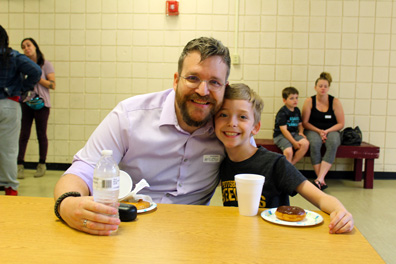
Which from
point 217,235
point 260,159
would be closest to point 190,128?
point 260,159

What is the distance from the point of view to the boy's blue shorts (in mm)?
4641

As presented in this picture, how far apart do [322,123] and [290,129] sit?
44 cm

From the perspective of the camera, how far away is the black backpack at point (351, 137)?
187 inches

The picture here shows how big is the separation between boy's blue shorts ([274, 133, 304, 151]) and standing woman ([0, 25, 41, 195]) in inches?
111

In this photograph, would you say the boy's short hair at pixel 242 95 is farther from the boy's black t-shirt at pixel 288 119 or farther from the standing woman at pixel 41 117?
the standing woman at pixel 41 117

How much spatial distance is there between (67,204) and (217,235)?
0.45 metres

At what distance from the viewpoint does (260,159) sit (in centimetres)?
165

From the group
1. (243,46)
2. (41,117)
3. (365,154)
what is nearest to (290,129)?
(365,154)

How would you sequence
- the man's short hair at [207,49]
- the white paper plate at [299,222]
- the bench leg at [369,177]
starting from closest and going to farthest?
the white paper plate at [299,222] < the man's short hair at [207,49] < the bench leg at [369,177]

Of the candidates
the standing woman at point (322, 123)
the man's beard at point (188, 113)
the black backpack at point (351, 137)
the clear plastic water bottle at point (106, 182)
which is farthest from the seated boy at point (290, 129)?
the clear plastic water bottle at point (106, 182)

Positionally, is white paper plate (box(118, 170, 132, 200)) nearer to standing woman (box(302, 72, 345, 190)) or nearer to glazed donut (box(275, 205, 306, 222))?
glazed donut (box(275, 205, 306, 222))

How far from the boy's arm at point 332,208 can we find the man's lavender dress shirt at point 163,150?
1.37 ft

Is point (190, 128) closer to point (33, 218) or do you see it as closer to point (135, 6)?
point (33, 218)

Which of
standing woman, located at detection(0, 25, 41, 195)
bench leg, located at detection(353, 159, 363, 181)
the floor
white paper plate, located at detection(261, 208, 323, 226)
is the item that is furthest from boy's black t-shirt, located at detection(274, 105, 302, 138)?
white paper plate, located at detection(261, 208, 323, 226)
